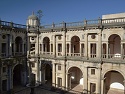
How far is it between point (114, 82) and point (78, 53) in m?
9.53

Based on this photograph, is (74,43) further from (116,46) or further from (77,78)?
(77,78)

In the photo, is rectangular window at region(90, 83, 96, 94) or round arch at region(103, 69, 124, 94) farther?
round arch at region(103, 69, 124, 94)

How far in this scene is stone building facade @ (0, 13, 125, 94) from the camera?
2580 centimetres

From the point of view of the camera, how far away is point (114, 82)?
30500 mm

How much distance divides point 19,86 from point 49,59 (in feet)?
29.6

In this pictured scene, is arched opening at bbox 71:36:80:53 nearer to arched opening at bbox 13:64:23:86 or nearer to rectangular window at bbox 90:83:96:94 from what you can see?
rectangular window at bbox 90:83:96:94

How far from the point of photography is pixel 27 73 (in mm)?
34250

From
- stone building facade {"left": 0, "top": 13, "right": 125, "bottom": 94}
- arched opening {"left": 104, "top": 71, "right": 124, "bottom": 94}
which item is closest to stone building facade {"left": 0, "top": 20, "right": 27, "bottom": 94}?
stone building facade {"left": 0, "top": 13, "right": 125, "bottom": 94}

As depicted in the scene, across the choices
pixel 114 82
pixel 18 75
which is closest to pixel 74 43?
pixel 114 82

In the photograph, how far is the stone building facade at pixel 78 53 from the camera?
25.8m

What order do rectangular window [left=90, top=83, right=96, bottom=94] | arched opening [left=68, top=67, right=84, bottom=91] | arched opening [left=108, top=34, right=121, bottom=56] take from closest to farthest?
rectangular window [left=90, top=83, right=96, bottom=94] → arched opening [left=108, top=34, right=121, bottom=56] → arched opening [left=68, top=67, right=84, bottom=91]

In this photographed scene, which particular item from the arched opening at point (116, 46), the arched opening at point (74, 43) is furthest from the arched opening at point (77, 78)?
the arched opening at point (116, 46)

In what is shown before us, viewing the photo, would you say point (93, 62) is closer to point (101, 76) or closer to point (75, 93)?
point (101, 76)

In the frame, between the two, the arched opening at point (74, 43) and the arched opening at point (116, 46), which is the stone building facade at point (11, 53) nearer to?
the arched opening at point (74, 43)
